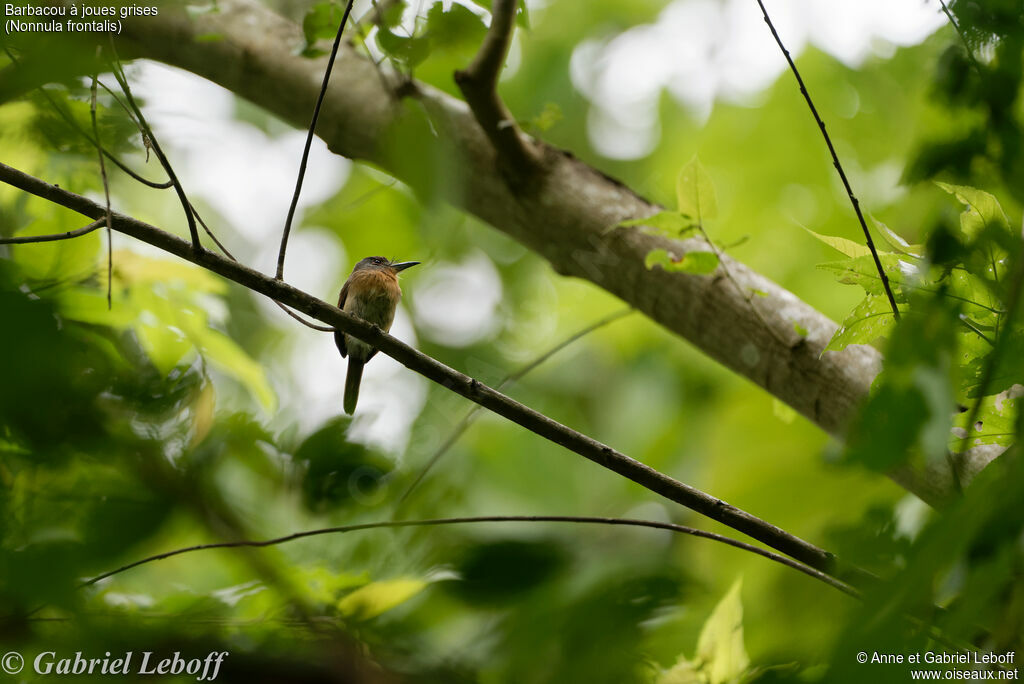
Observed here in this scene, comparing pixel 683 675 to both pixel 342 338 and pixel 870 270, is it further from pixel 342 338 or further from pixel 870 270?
pixel 342 338

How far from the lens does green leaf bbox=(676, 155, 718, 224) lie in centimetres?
197

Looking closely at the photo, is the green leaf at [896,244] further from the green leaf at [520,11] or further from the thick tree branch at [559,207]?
the green leaf at [520,11]

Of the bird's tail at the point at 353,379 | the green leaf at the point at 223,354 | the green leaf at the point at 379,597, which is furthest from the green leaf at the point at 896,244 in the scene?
the bird's tail at the point at 353,379

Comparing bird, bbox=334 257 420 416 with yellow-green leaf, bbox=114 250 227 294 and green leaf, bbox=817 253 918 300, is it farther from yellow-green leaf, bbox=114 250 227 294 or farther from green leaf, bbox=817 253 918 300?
green leaf, bbox=817 253 918 300

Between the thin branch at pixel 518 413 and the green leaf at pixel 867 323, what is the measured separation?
0.41 m

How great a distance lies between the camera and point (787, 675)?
803mm

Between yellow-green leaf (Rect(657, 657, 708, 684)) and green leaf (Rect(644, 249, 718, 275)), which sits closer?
yellow-green leaf (Rect(657, 657, 708, 684))

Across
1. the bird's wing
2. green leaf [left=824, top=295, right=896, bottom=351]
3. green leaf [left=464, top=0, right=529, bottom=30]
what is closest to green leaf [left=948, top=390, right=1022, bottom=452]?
green leaf [left=824, top=295, right=896, bottom=351]

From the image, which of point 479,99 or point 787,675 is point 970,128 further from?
point 479,99

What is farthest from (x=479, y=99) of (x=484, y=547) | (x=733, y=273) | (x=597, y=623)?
(x=597, y=623)

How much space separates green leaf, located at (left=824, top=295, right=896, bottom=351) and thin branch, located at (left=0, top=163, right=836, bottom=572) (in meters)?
0.41

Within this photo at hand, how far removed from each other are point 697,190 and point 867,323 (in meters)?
0.66

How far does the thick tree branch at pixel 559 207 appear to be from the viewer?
2215 mm

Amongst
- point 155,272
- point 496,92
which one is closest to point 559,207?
point 496,92
